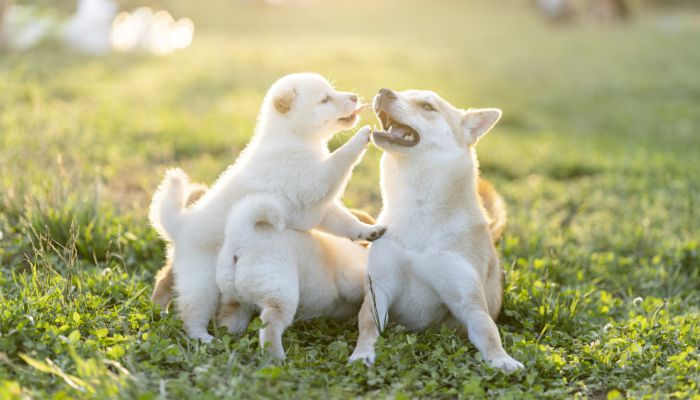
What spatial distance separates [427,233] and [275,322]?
1029mm

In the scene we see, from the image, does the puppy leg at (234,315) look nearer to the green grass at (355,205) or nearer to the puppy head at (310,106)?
the green grass at (355,205)

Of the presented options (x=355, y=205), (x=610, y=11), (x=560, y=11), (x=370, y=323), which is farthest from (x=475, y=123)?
(x=560, y=11)

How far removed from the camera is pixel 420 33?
2570 centimetres

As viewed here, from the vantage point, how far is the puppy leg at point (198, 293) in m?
4.45

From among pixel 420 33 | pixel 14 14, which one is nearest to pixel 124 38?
pixel 14 14

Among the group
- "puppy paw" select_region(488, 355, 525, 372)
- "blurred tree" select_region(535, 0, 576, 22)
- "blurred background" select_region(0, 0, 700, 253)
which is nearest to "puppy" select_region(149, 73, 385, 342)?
"puppy paw" select_region(488, 355, 525, 372)

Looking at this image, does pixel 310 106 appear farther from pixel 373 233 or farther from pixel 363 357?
pixel 363 357

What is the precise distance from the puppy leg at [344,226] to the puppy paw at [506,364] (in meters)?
0.96

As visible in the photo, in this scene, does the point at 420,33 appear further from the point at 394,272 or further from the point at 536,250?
the point at 394,272

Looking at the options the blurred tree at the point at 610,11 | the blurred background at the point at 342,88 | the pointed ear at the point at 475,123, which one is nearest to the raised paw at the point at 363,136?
the pointed ear at the point at 475,123

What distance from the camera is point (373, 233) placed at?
4.69m

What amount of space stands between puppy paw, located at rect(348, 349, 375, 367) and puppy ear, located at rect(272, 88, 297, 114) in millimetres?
1427

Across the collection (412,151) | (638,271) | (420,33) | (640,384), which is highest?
(412,151)

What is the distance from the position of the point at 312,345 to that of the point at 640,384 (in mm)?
1694
